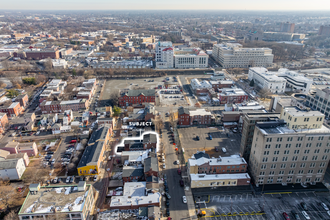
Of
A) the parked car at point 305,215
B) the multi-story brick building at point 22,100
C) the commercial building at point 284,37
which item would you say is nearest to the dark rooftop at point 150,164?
the parked car at point 305,215

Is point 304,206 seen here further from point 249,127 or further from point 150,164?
point 150,164

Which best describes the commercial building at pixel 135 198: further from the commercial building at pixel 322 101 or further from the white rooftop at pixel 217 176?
the commercial building at pixel 322 101

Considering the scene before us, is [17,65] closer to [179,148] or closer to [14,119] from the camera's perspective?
[14,119]

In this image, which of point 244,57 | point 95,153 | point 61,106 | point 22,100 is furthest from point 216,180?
point 244,57

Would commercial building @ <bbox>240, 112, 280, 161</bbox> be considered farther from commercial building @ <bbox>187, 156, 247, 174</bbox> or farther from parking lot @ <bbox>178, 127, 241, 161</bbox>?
parking lot @ <bbox>178, 127, 241, 161</bbox>

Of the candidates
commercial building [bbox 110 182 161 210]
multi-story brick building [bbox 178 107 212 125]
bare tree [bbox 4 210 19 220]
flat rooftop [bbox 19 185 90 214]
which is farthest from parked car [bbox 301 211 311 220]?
bare tree [bbox 4 210 19 220]

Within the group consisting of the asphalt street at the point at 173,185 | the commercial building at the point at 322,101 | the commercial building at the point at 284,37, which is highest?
the commercial building at the point at 284,37
